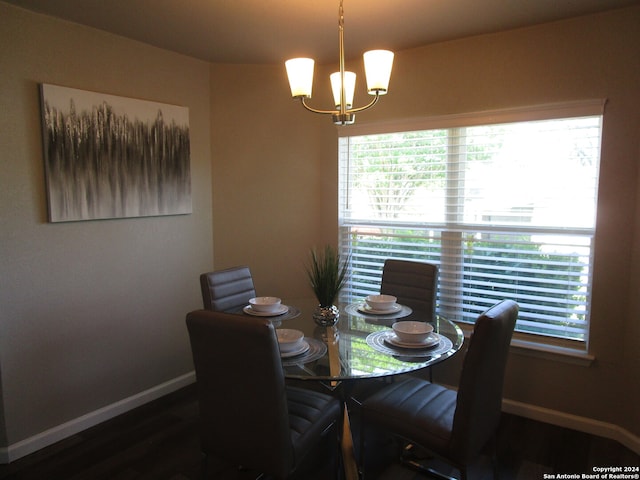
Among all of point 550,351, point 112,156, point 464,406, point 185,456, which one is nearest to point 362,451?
point 464,406

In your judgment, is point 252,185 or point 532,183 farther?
point 252,185

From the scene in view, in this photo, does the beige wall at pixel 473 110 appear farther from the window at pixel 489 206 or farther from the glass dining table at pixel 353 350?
the glass dining table at pixel 353 350

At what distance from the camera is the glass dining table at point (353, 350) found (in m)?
1.83

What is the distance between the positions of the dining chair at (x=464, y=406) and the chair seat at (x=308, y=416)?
0.19 m

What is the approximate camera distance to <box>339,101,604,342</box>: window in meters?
2.61

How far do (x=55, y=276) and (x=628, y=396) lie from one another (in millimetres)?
3565

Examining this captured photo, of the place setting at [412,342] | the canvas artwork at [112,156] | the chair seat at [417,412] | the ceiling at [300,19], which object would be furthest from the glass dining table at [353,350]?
the ceiling at [300,19]

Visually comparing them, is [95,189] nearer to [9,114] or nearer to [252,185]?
[9,114]

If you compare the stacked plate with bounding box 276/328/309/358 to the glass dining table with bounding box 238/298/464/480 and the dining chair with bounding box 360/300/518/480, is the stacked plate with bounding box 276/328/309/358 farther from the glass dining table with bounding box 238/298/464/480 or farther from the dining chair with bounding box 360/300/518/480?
the dining chair with bounding box 360/300/518/480

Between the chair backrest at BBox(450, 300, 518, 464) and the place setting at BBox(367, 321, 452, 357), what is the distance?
230 millimetres

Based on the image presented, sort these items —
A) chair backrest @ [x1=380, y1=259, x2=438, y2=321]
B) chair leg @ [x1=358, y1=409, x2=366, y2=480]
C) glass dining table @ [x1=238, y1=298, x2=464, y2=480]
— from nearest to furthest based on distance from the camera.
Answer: glass dining table @ [x1=238, y1=298, x2=464, y2=480] < chair leg @ [x1=358, y1=409, x2=366, y2=480] < chair backrest @ [x1=380, y1=259, x2=438, y2=321]

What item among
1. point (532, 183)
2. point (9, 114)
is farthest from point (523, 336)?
point (9, 114)

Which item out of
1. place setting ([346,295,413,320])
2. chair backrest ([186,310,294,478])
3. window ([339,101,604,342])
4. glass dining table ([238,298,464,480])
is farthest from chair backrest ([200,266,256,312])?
window ([339,101,604,342])

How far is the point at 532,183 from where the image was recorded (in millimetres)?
2719
